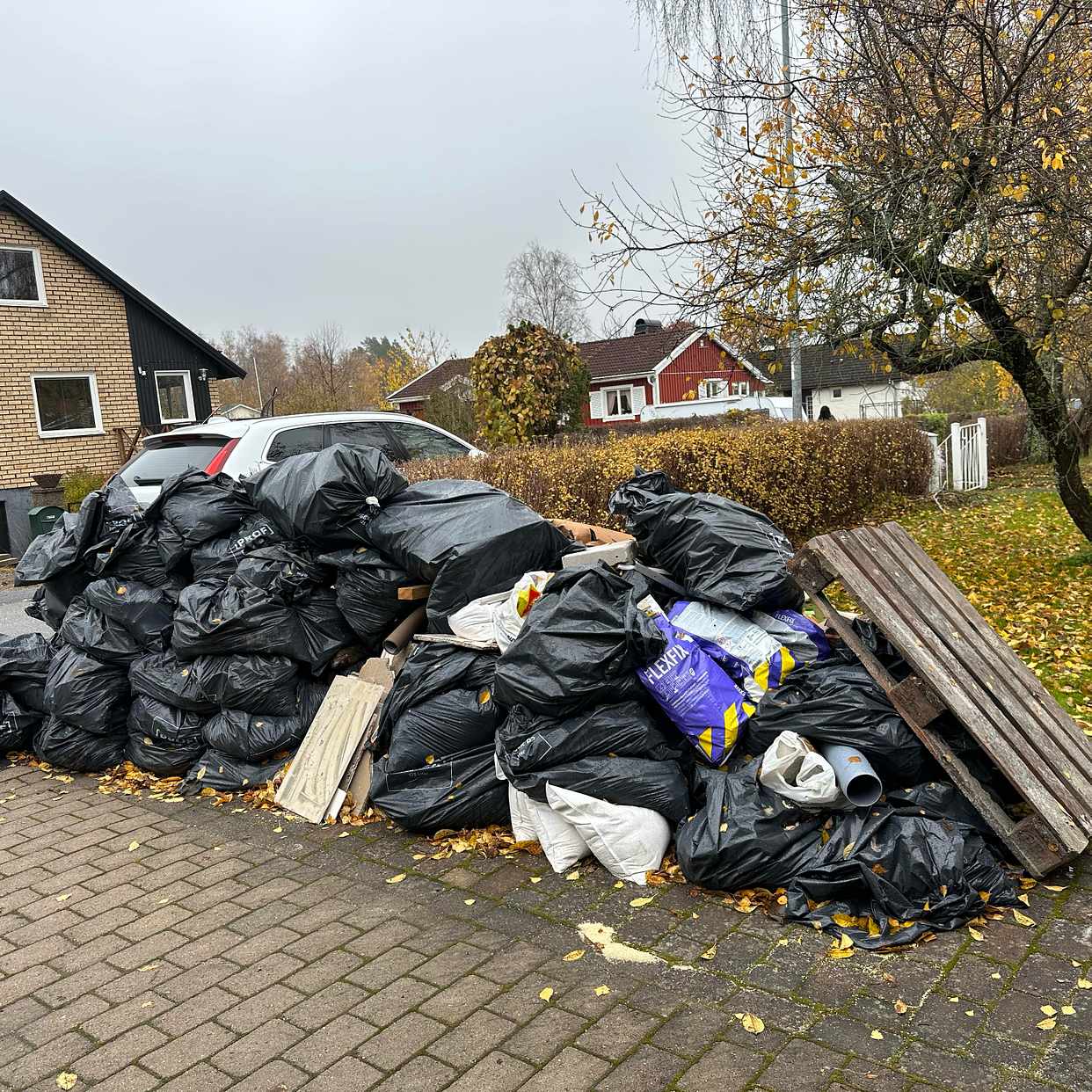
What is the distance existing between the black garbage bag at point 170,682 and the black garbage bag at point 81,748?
33cm

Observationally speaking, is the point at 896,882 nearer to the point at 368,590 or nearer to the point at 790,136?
the point at 368,590

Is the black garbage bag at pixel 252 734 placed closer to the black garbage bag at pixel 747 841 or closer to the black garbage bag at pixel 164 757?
the black garbage bag at pixel 164 757

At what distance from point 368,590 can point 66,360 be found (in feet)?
61.1

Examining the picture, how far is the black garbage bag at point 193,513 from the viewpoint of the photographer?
509 cm

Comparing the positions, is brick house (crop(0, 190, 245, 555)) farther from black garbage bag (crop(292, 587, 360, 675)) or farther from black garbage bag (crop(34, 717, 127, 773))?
black garbage bag (crop(292, 587, 360, 675))

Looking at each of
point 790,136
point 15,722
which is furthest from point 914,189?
point 15,722

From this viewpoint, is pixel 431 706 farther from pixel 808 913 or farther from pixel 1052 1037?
pixel 1052 1037

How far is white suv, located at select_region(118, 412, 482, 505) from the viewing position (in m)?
6.92

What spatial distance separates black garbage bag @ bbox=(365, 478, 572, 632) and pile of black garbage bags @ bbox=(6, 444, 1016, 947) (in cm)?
1

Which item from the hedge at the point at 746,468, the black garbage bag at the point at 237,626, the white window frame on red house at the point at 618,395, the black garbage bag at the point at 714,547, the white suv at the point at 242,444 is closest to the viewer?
the black garbage bag at the point at 714,547

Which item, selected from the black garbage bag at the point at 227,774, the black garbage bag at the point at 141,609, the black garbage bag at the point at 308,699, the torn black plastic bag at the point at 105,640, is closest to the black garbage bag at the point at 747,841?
the black garbage bag at the point at 308,699

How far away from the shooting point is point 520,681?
3646 millimetres

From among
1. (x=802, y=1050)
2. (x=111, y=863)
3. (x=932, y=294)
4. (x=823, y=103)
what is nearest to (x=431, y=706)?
(x=111, y=863)

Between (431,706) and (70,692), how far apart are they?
224cm
